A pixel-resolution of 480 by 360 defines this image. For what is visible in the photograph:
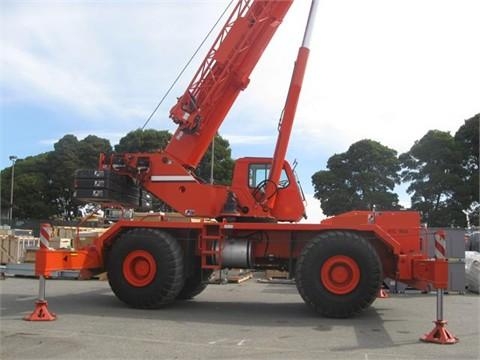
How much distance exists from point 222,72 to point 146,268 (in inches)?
194

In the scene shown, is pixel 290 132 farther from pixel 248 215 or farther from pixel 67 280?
pixel 67 280

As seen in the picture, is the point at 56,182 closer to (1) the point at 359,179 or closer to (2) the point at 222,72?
(1) the point at 359,179

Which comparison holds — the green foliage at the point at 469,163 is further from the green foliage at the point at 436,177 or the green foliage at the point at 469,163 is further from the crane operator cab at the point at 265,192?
the crane operator cab at the point at 265,192

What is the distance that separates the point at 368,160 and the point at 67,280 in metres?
28.6

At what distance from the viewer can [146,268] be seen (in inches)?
471

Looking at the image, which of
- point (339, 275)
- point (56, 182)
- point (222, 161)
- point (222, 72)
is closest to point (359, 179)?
point (222, 161)

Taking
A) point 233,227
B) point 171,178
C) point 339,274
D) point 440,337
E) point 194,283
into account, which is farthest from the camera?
point 194,283

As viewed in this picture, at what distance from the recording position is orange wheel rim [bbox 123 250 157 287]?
1191 centimetres

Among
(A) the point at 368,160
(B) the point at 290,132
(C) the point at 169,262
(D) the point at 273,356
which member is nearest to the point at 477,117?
(A) the point at 368,160

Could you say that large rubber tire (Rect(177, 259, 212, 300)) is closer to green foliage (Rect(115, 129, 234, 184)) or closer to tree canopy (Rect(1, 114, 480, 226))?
tree canopy (Rect(1, 114, 480, 226))

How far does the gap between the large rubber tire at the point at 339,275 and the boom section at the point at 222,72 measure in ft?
13.4

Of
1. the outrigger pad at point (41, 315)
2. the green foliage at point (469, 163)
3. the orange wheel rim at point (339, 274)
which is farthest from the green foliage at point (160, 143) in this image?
the outrigger pad at point (41, 315)

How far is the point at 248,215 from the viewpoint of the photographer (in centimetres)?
1265

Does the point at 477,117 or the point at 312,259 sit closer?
the point at 312,259
